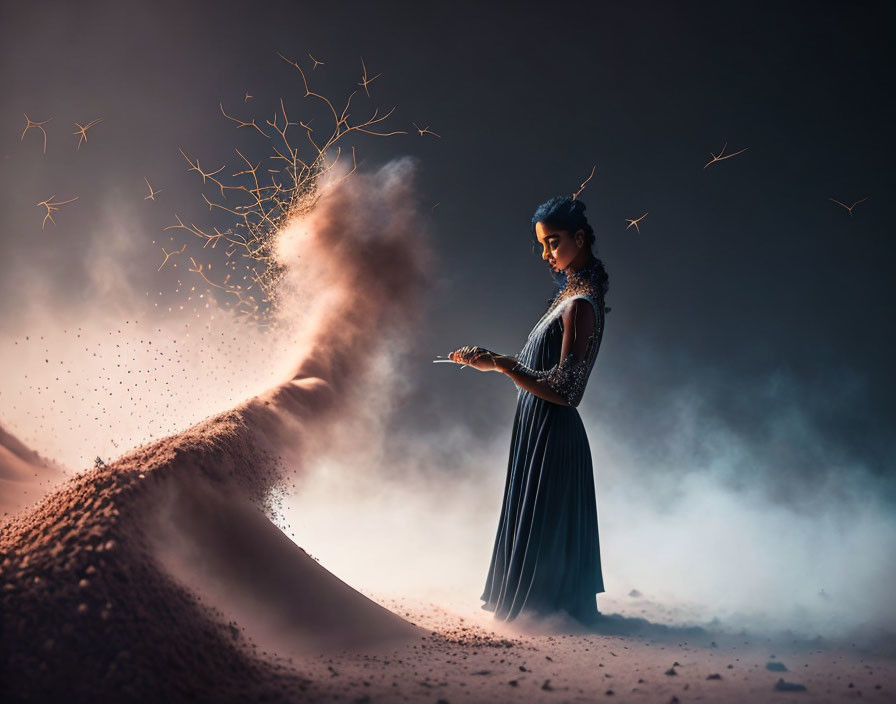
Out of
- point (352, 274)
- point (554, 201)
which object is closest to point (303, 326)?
point (352, 274)

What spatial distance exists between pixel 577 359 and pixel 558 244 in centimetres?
55

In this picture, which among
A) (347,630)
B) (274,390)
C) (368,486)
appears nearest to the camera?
(347,630)

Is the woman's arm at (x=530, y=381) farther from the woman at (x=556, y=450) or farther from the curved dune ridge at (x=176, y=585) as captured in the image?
the curved dune ridge at (x=176, y=585)

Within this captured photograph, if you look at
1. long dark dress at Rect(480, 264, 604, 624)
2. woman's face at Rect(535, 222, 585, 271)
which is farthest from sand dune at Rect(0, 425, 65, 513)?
woman's face at Rect(535, 222, 585, 271)

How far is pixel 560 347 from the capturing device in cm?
311

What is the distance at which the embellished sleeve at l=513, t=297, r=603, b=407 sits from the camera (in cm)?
296

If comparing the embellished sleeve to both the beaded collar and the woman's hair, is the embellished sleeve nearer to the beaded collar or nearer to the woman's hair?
the beaded collar

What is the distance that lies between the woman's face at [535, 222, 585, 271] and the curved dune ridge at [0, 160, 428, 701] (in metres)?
1.65

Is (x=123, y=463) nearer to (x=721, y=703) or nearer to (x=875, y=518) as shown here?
(x=721, y=703)

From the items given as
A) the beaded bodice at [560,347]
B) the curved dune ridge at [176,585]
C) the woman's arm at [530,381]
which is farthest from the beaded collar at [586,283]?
the curved dune ridge at [176,585]

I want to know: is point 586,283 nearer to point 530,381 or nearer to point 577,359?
point 577,359

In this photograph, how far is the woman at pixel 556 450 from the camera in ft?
9.86

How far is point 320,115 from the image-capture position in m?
4.69

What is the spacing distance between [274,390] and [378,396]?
3.00ft
